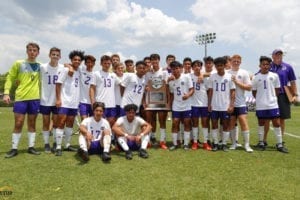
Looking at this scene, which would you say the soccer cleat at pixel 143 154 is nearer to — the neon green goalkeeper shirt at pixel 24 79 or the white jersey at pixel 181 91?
the white jersey at pixel 181 91

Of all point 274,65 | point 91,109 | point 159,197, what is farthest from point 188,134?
point 159,197

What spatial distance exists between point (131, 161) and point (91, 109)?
211 cm

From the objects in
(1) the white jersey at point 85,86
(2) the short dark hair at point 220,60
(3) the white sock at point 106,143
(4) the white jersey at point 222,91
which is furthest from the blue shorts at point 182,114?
(1) the white jersey at point 85,86

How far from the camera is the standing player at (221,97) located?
823 centimetres

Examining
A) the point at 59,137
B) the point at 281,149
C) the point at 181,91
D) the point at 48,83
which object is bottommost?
the point at 281,149

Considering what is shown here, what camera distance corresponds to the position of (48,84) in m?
7.66

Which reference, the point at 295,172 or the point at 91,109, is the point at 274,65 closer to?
the point at 295,172

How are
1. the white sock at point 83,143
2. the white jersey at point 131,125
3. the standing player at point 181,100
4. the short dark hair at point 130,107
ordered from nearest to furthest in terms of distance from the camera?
1. the white sock at point 83,143
2. the short dark hair at point 130,107
3. the white jersey at point 131,125
4. the standing player at point 181,100

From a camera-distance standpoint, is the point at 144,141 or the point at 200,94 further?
the point at 200,94

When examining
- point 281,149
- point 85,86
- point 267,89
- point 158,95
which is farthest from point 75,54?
point 281,149

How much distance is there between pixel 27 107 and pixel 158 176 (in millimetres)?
3713

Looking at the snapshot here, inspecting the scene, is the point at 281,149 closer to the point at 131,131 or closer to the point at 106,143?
the point at 131,131

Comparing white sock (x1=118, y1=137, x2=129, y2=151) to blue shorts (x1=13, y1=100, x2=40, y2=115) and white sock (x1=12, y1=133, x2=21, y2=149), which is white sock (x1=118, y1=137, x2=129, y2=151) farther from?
white sock (x1=12, y1=133, x2=21, y2=149)

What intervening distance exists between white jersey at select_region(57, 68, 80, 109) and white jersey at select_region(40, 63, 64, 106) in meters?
0.19
